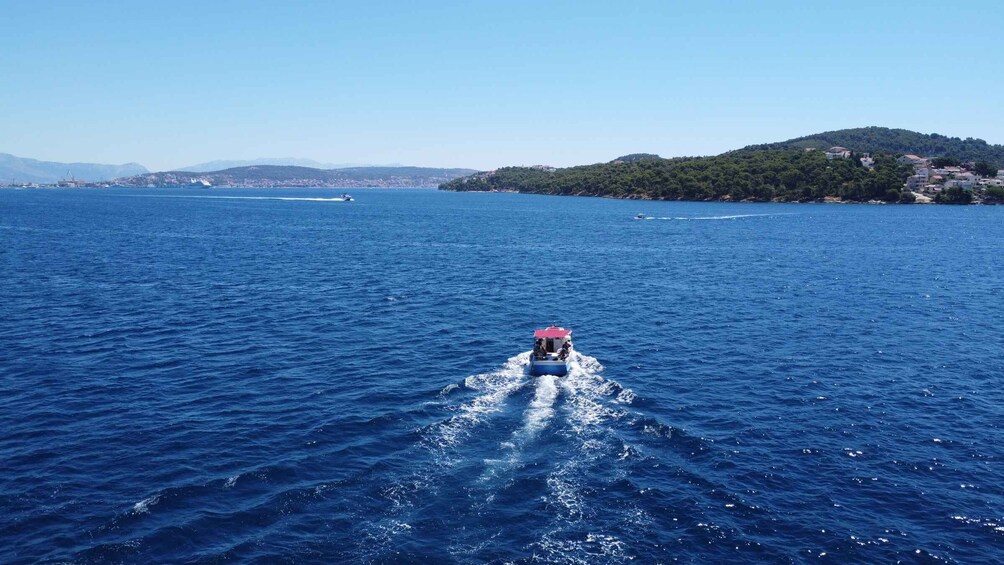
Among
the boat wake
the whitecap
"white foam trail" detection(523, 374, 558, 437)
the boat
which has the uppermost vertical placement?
the boat

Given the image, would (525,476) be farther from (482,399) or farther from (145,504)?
(145,504)

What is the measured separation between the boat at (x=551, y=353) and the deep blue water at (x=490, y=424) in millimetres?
1369

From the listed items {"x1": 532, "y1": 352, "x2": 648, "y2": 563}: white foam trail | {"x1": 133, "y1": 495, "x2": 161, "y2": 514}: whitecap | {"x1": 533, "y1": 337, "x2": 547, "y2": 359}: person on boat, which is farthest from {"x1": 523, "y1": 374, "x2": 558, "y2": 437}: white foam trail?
{"x1": 133, "y1": 495, "x2": 161, "y2": 514}: whitecap

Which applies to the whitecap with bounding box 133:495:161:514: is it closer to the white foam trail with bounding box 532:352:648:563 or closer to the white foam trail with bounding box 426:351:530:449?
the white foam trail with bounding box 426:351:530:449

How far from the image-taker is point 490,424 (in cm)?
4316

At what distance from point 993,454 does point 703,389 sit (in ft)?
59.9

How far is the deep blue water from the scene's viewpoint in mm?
30594

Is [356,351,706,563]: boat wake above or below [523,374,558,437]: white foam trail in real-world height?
below

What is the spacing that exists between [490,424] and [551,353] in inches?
538

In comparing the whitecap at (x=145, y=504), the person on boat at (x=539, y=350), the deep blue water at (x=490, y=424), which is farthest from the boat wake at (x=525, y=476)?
the whitecap at (x=145, y=504)

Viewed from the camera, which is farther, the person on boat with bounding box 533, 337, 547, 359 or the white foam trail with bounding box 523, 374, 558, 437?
the person on boat with bounding box 533, 337, 547, 359

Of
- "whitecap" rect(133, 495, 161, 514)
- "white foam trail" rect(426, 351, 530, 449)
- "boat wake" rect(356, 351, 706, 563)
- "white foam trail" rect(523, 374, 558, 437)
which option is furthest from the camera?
"white foam trail" rect(523, 374, 558, 437)

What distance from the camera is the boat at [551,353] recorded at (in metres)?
53.0

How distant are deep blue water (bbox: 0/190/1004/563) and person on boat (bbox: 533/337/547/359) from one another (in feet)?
7.52
